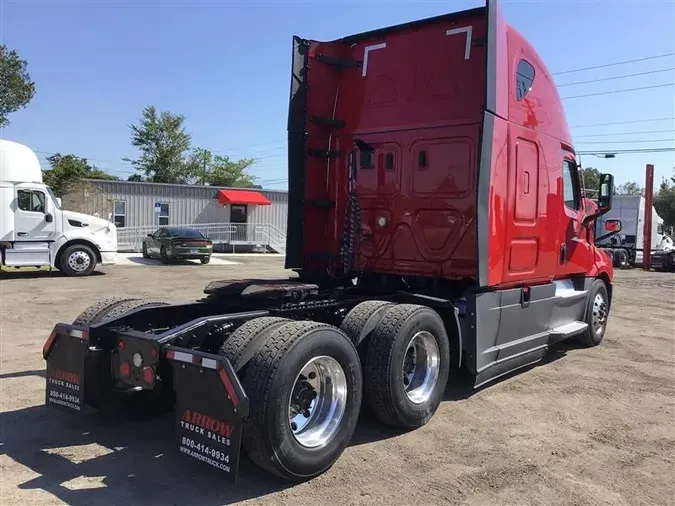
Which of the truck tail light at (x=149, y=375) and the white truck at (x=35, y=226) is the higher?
the white truck at (x=35, y=226)

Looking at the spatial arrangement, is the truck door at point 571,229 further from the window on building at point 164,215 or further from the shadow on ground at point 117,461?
the window on building at point 164,215

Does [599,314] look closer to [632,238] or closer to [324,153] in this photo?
[324,153]

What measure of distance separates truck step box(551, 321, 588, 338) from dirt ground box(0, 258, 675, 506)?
440 mm

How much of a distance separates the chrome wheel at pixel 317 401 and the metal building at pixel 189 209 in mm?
29360

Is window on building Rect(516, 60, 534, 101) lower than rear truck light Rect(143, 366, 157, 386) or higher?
higher

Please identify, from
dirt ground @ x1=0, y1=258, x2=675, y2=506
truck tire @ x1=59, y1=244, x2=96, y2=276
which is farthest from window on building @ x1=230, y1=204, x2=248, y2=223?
dirt ground @ x1=0, y1=258, x2=675, y2=506

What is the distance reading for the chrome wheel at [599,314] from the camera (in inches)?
329

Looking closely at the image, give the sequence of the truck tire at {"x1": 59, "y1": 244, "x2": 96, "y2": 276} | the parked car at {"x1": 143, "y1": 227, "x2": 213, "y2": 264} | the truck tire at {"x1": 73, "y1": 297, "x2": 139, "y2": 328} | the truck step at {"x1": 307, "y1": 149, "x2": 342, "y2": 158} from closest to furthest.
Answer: the truck tire at {"x1": 73, "y1": 297, "x2": 139, "y2": 328}
the truck step at {"x1": 307, "y1": 149, "x2": 342, "y2": 158}
the truck tire at {"x1": 59, "y1": 244, "x2": 96, "y2": 276}
the parked car at {"x1": 143, "y1": 227, "x2": 213, "y2": 264}

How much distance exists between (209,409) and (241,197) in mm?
32296

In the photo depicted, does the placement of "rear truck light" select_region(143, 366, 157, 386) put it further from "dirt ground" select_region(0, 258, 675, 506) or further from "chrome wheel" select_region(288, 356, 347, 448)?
"chrome wheel" select_region(288, 356, 347, 448)

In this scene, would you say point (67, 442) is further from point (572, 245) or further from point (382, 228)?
point (572, 245)

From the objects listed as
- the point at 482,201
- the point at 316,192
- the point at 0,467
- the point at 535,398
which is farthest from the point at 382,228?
the point at 0,467

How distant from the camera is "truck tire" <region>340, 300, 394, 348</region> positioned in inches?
184

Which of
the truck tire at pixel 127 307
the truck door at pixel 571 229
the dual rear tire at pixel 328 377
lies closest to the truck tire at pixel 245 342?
the dual rear tire at pixel 328 377
